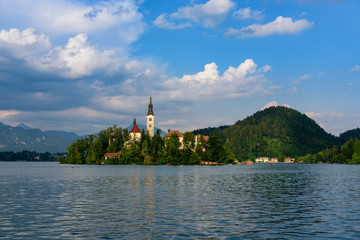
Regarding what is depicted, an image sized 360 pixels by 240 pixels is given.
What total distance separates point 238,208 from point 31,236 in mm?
21390

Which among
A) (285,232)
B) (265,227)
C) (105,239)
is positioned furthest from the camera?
(265,227)

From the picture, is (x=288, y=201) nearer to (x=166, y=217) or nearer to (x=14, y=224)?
(x=166, y=217)

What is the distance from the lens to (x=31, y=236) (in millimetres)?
24328

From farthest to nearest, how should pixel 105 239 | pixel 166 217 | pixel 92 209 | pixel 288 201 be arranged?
pixel 288 201 → pixel 92 209 → pixel 166 217 → pixel 105 239

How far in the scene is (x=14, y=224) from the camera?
1126 inches

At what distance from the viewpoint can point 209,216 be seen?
106 feet

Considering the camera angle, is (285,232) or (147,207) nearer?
(285,232)

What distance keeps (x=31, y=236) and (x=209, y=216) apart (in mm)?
15398

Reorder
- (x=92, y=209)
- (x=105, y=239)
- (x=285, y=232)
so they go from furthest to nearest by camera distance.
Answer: (x=92, y=209) < (x=285, y=232) < (x=105, y=239)

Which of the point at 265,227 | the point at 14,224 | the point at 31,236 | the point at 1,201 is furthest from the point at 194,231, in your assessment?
the point at 1,201

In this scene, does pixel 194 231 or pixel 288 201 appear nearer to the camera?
pixel 194 231

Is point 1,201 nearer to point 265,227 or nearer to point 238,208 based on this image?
point 238,208

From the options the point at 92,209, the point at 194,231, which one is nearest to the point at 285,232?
the point at 194,231

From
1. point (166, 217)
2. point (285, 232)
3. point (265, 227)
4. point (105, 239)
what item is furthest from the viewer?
point (166, 217)
